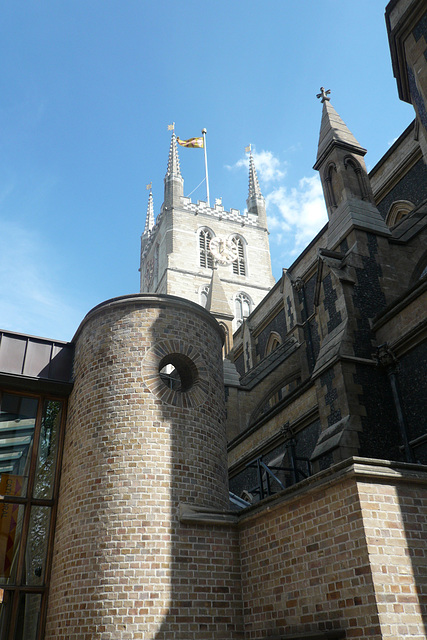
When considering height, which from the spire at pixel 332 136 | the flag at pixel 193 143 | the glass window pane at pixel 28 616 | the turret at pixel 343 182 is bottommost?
the glass window pane at pixel 28 616

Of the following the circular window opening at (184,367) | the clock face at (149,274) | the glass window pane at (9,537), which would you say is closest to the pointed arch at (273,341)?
the circular window opening at (184,367)

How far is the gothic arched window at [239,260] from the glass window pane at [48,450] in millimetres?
43325

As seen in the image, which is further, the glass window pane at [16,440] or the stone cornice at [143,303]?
the stone cornice at [143,303]

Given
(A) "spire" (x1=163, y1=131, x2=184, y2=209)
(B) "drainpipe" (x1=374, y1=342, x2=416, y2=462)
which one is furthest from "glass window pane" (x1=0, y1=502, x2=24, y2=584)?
(A) "spire" (x1=163, y1=131, x2=184, y2=209)

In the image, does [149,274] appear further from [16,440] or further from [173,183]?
[16,440]

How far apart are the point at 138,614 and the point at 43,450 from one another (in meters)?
3.50

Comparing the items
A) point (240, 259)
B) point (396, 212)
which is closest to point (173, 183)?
point (240, 259)

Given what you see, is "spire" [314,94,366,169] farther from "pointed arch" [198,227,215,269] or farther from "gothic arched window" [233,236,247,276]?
"gothic arched window" [233,236,247,276]

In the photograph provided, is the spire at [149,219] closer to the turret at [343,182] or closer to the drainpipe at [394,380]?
the turret at [343,182]

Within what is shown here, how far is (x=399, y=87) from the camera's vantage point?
44.4ft

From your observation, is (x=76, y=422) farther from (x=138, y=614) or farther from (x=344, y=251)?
(x=344, y=251)

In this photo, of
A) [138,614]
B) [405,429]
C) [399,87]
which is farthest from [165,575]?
[399,87]

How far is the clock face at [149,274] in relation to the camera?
55.0 meters

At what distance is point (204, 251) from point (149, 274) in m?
7.37
